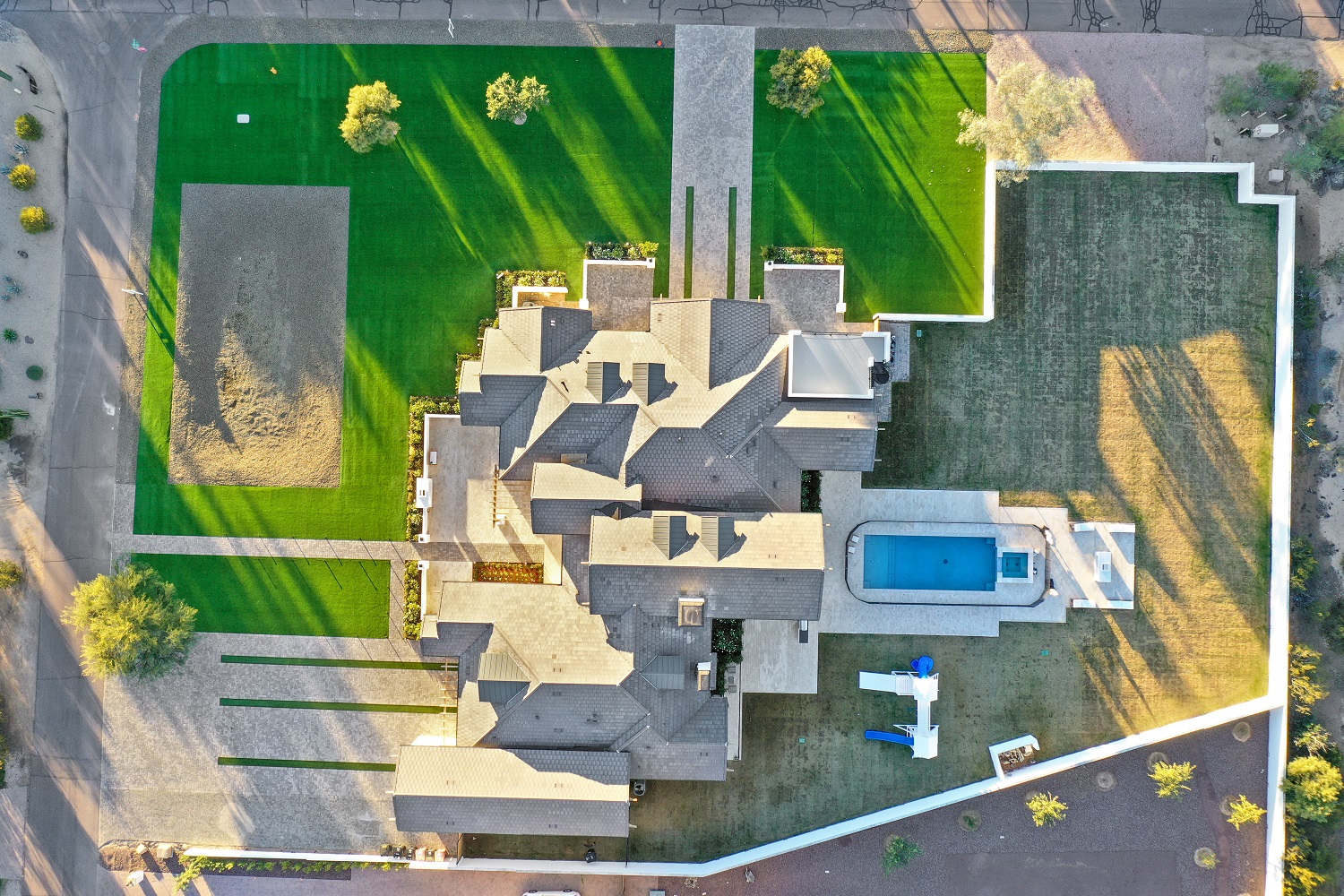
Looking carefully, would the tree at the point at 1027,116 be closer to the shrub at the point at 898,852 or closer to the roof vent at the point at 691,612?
the roof vent at the point at 691,612

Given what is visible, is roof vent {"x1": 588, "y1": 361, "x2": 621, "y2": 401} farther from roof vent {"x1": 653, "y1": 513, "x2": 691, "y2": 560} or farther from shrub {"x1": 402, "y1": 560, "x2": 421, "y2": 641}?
shrub {"x1": 402, "y1": 560, "x2": 421, "y2": 641}

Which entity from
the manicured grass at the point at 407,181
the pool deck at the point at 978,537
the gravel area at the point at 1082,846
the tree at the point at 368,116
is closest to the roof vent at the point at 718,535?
the pool deck at the point at 978,537

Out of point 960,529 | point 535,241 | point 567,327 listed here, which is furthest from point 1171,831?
point 535,241

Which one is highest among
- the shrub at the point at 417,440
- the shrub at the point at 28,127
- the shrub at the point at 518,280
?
→ the shrub at the point at 28,127

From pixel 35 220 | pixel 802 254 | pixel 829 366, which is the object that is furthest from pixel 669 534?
pixel 35 220

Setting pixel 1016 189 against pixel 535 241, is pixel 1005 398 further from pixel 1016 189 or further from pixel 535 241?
pixel 535 241

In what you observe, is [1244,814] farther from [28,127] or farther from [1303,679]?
[28,127]
